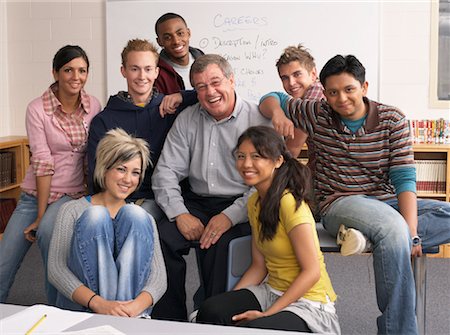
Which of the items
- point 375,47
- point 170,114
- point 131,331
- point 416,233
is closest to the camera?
point 131,331

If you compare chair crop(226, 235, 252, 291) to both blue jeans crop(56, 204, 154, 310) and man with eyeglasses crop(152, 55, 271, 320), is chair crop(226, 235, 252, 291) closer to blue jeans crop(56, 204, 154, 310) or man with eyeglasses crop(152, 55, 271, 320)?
man with eyeglasses crop(152, 55, 271, 320)

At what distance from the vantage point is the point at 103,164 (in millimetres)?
2445

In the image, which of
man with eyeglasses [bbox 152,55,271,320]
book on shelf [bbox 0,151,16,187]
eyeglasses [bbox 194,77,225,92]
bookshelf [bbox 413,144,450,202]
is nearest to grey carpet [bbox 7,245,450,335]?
bookshelf [bbox 413,144,450,202]

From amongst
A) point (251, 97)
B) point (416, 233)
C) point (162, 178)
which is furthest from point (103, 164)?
point (251, 97)

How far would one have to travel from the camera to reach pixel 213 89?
8.86 feet

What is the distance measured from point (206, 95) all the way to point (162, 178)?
0.40m

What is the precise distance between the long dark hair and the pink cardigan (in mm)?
1012

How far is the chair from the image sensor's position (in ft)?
7.89

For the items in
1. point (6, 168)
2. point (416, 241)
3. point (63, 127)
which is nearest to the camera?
point (416, 241)

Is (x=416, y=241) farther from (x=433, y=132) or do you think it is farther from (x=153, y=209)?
(x=433, y=132)

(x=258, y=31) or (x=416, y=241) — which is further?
A: (x=258, y=31)

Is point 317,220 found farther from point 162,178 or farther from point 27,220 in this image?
point 27,220

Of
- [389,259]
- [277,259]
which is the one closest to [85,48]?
[277,259]

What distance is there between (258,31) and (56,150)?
7.60ft
